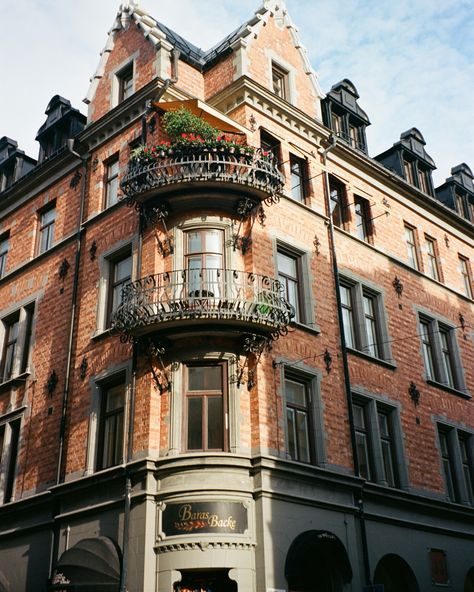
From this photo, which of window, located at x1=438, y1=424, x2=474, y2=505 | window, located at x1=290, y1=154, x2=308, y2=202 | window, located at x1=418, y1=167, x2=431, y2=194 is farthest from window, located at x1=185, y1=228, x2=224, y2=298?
window, located at x1=418, y1=167, x2=431, y2=194

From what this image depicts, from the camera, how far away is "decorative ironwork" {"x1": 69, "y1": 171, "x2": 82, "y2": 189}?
77.6ft

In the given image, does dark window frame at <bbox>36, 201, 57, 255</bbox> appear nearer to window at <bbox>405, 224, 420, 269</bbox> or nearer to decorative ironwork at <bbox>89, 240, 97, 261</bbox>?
decorative ironwork at <bbox>89, 240, 97, 261</bbox>

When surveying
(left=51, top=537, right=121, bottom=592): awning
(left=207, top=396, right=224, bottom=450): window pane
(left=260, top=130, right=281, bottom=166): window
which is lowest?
(left=51, top=537, right=121, bottom=592): awning

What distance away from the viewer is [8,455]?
21.2 meters

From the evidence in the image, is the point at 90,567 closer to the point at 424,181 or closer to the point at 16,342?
the point at 16,342

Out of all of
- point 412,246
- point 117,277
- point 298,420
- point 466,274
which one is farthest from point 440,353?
point 117,277

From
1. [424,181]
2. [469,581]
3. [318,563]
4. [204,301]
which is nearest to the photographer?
[204,301]

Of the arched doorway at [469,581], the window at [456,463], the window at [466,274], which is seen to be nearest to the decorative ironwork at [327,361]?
the window at [456,463]

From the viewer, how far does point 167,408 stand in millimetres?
16875

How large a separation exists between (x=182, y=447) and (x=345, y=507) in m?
4.51

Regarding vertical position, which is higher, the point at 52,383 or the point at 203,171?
the point at 203,171

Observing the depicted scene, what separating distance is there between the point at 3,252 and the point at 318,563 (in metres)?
A: 16.1

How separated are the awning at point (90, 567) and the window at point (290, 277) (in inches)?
299

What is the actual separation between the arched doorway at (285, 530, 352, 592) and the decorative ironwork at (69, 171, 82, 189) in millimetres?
13436
